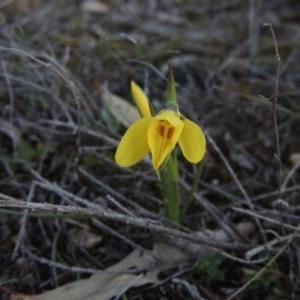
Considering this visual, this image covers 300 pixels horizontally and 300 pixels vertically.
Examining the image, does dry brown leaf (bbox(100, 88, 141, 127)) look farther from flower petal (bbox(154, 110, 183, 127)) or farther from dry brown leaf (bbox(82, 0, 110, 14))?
dry brown leaf (bbox(82, 0, 110, 14))

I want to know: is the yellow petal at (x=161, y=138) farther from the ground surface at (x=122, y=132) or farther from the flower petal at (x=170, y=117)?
the ground surface at (x=122, y=132)

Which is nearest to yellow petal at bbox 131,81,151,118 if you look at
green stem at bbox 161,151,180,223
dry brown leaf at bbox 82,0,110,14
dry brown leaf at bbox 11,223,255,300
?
green stem at bbox 161,151,180,223

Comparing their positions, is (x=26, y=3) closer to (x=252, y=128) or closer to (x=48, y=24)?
(x=48, y=24)

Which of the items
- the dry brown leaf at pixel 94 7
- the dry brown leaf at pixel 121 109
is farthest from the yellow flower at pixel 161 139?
the dry brown leaf at pixel 94 7

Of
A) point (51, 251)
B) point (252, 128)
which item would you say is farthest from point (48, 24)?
point (51, 251)

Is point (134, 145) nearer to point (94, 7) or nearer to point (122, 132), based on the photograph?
point (122, 132)

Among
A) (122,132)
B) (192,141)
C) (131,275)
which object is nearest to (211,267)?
(131,275)
